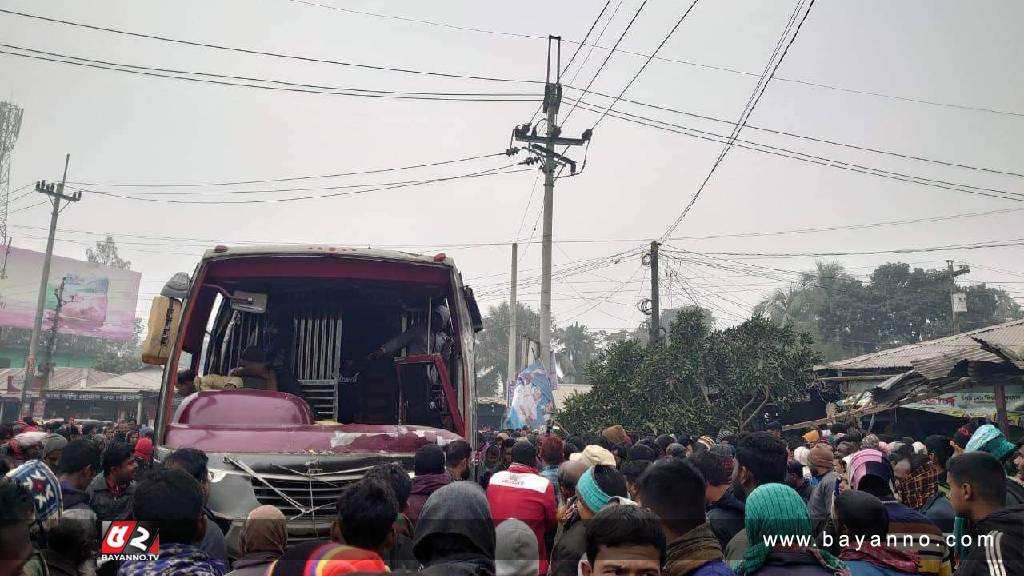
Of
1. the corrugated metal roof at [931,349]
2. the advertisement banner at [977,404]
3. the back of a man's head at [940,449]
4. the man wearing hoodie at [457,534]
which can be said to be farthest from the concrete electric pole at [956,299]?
the man wearing hoodie at [457,534]

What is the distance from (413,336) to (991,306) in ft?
170

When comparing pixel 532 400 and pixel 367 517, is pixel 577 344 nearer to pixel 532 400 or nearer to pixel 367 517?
pixel 532 400

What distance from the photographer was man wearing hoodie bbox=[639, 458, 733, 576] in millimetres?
3066

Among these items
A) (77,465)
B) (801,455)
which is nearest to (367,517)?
(77,465)

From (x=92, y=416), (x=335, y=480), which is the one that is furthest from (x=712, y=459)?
(x=92, y=416)

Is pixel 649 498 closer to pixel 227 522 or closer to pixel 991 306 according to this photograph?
pixel 227 522

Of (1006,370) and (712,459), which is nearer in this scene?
(712,459)

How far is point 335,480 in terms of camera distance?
5684 mm

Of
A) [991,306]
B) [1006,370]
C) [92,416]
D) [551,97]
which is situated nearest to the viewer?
[1006,370]

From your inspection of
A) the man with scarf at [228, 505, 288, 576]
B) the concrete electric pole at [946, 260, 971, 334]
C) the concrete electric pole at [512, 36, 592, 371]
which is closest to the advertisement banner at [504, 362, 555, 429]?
the concrete electric pole at [512, 36, 592, 371]

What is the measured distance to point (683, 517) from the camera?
3.31m

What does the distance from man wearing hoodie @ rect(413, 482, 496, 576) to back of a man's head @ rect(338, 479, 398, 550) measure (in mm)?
193

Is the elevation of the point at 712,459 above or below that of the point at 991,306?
below

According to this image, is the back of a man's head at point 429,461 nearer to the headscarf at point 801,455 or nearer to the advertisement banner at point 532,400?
the headscarf at point 801,455
